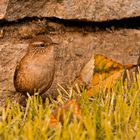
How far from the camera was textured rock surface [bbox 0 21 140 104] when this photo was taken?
606 centimetres

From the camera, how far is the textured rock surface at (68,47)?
606 centimetres

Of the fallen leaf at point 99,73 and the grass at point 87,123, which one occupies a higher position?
the fallen leaf at point 99,73

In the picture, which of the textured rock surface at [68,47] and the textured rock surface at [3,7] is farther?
the textured rock surface at [68,47]

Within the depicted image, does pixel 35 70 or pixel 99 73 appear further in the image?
pixel 35 70

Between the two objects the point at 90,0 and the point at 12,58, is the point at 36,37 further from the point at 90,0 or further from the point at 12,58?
the point at 90,0

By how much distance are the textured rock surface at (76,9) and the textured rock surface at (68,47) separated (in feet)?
0.43

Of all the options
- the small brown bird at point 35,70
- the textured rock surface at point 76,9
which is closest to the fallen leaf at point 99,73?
the small brown bird at point 35,70

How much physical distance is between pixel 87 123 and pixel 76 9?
2.60 metres

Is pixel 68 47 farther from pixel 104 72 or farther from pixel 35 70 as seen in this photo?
pixel 104 72

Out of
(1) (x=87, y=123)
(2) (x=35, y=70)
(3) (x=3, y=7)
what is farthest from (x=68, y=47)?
(1) (x=87, y=123)

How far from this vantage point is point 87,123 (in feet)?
12.7

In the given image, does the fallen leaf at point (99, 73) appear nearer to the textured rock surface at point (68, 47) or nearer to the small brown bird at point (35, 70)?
the textured rock surface at point (68, 47)

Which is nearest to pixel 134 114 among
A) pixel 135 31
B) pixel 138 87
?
pixel 138 87

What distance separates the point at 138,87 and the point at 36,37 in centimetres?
147
